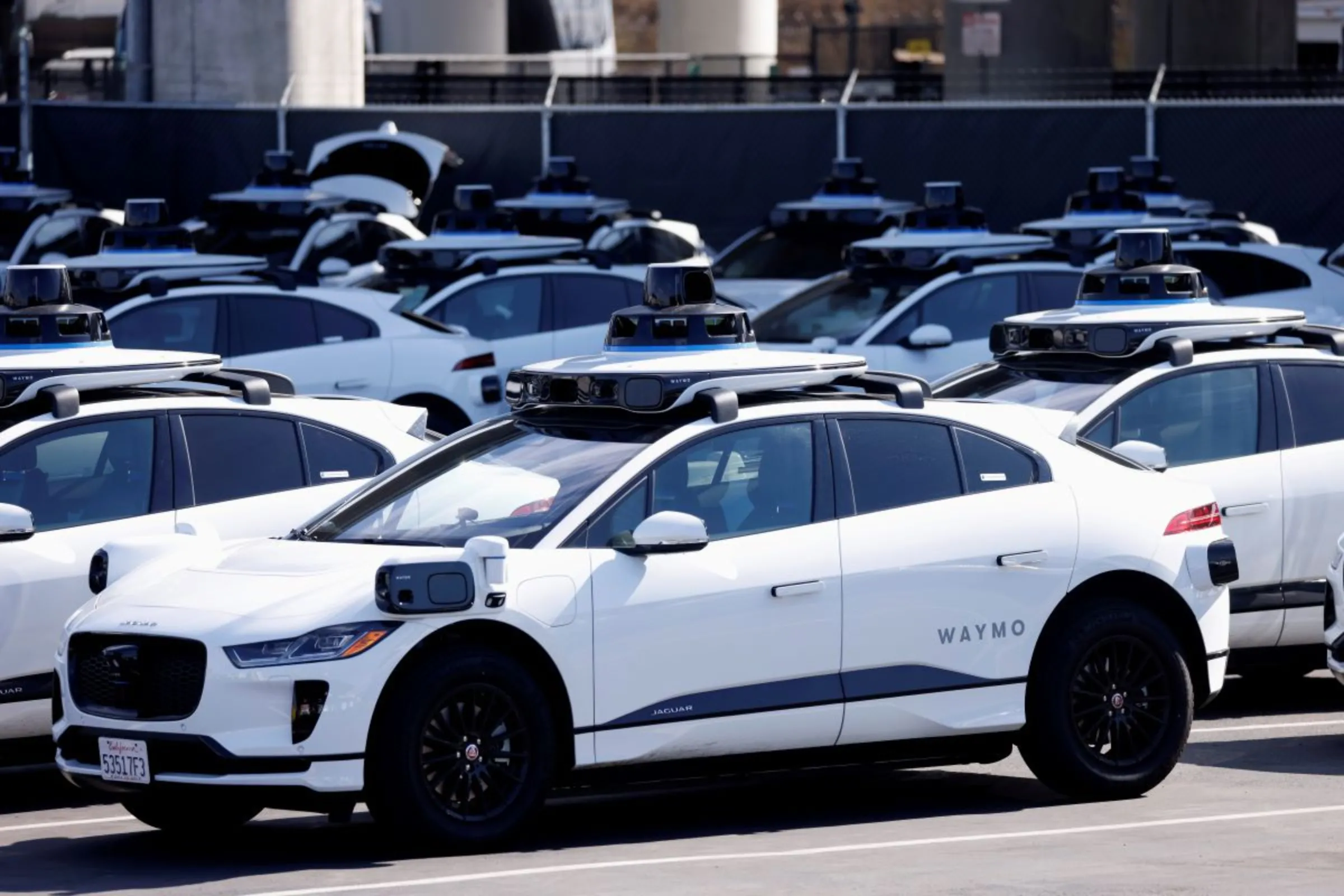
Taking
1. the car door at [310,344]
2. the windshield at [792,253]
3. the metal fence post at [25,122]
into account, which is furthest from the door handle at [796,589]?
the metal fence post at [25,122]

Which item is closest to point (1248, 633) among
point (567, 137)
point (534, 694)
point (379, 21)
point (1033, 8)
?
point (534, 694)

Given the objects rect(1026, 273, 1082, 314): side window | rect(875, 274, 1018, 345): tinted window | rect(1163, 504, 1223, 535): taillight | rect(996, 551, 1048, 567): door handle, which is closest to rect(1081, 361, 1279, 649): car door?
rect(1163, 504, 1223, 535): taillight

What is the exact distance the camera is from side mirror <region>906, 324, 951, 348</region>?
16188mm

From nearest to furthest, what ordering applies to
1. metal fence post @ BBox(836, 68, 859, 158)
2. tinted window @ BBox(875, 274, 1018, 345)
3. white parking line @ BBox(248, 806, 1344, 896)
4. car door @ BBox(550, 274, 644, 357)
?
white parking line @ BBox(248, 806, 1344, 896), tinted window @ BBox(875, 274, 1018, 345), car door @ BBox(550, 274, 644, 357), metal fence post @ BBox(836, 68, 859, 158)

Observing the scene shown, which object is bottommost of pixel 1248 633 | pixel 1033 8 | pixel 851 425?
pixel 1248 633

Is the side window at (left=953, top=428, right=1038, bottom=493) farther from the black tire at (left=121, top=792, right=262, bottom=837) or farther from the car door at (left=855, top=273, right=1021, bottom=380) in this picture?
the car door at (left=855, top=273, right=1021, bottom=380)

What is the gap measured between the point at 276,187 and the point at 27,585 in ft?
50.7

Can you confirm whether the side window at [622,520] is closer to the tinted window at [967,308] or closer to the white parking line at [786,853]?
the white parking line at [786,853]

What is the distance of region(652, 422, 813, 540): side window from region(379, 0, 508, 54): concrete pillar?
157 feet

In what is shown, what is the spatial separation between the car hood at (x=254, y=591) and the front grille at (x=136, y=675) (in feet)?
0.16

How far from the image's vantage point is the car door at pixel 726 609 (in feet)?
26.3

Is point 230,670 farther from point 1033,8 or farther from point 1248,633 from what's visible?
point 1033,8

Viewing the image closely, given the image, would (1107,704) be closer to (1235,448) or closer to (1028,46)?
(1235,448)

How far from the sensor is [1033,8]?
42125 millimetres
